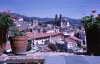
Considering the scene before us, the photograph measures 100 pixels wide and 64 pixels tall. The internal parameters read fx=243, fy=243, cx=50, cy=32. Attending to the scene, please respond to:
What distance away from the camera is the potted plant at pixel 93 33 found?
4559 mm

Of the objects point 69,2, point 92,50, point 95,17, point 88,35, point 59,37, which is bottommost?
point 59,37

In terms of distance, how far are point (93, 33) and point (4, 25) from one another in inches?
67.3

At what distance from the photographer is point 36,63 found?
3.70 metres

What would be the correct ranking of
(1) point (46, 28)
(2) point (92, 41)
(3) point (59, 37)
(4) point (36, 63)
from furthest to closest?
(1) point (46, 28) < (3) point (59, 37) < (2) point (92, 41) < (4) point (36, 63)

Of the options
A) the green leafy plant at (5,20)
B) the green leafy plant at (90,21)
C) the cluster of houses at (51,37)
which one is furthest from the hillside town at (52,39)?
the green leafy plant at (90,21)

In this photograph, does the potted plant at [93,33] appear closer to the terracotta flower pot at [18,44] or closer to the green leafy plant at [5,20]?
the terracotta flower pot at [18,44]

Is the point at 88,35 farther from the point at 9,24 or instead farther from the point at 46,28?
the point at 46,28

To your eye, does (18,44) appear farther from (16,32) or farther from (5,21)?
(5,21)

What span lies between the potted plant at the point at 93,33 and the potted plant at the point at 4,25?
1480mm

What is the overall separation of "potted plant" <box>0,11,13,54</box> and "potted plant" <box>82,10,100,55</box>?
148 cm

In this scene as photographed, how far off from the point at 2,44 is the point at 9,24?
0.41 metres

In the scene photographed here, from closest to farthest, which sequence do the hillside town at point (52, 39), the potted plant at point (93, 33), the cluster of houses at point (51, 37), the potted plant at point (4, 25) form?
the potted plant at point (93, 33) → the potted plant at point (4, 25) → the hillside town at point (52, 39) → the cluster of houses at point (51, 37)

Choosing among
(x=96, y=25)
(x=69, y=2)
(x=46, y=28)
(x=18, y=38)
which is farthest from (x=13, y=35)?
(x=46, y=28)

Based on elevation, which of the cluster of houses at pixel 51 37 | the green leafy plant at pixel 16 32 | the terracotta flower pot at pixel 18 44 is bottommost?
the cluster of houses at pixel 51 37
